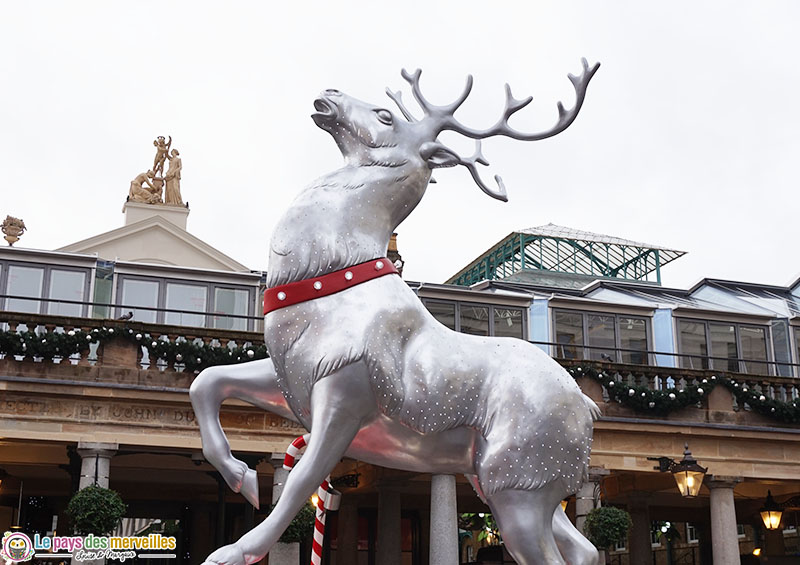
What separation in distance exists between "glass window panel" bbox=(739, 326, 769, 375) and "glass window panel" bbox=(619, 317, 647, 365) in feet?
8.82

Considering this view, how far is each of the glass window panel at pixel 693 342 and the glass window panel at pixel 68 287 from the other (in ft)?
46.8

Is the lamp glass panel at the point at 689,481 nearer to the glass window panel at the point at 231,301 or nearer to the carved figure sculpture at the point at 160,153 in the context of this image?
the glass window panel at the point at 231,301

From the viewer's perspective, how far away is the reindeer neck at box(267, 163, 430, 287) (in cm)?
416

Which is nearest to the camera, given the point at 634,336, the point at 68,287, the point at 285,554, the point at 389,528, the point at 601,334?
the point at 285,554

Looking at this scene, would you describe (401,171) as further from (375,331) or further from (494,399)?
(494,399)

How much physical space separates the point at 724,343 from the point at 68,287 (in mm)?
15926

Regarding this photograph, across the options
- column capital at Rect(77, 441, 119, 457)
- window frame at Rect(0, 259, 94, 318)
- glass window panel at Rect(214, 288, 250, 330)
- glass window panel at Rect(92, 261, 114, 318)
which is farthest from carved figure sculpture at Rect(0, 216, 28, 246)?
column capital at Rect(77, 441, 119, 457)

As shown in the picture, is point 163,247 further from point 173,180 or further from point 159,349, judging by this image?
point 159,349

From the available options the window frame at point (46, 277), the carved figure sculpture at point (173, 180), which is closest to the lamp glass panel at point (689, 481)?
the window frame at point (46, 277)

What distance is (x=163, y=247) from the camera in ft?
89.2

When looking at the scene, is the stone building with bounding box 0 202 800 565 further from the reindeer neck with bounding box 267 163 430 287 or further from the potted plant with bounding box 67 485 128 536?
the reindeer neck with bounding box 267 163 430 287

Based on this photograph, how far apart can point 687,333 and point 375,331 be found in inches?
914

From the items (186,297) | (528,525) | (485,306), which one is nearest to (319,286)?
(528,525)

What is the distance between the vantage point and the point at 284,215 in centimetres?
425
